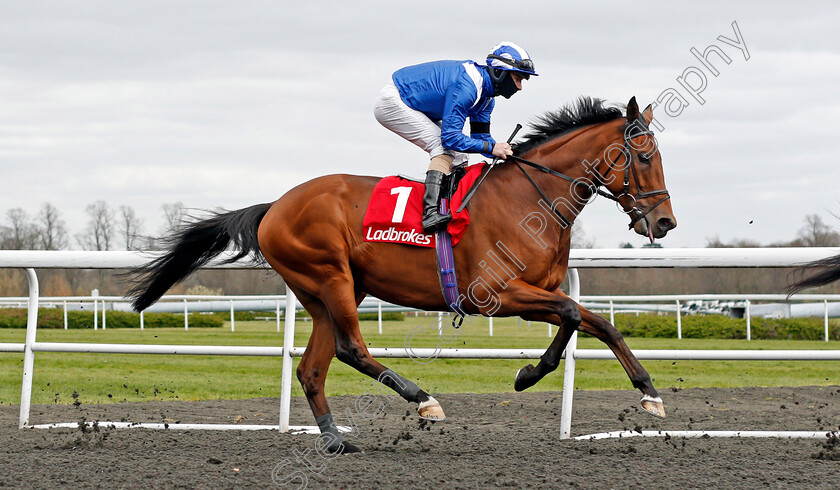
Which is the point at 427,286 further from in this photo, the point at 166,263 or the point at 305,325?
the point at 305,325

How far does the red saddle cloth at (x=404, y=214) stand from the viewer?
458 cm

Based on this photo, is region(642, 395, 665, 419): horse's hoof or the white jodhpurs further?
the white jodhpurs

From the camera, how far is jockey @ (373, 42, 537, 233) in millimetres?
4633

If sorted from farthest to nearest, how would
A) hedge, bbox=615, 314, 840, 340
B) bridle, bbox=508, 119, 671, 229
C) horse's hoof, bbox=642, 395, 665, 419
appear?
hedge, bbox=615, 314, 840, 340
bridle, bbox=508, 119, 671, 229
horse's hoof, bbox=642, 395, 665, 419

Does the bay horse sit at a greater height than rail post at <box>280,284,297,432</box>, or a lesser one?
greater

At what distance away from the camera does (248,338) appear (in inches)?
601

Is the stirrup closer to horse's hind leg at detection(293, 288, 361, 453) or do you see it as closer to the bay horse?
the bay horse

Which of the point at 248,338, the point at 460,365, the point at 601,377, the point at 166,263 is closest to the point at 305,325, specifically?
the point at 248,338

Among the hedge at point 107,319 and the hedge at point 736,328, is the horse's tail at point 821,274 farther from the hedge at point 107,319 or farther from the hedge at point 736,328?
the hedge at point 107,319

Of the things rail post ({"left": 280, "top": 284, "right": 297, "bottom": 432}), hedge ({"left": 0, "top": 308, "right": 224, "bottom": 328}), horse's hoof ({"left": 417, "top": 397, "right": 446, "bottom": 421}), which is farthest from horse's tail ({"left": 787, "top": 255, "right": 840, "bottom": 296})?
hedge ({"left": 0, "top": 308, "right": 224, "bottom": 328})

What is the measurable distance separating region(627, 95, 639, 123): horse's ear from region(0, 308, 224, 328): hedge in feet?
46.7

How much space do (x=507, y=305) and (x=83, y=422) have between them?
2.65 m

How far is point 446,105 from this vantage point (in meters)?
4.68

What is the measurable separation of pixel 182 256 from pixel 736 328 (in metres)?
12.3
